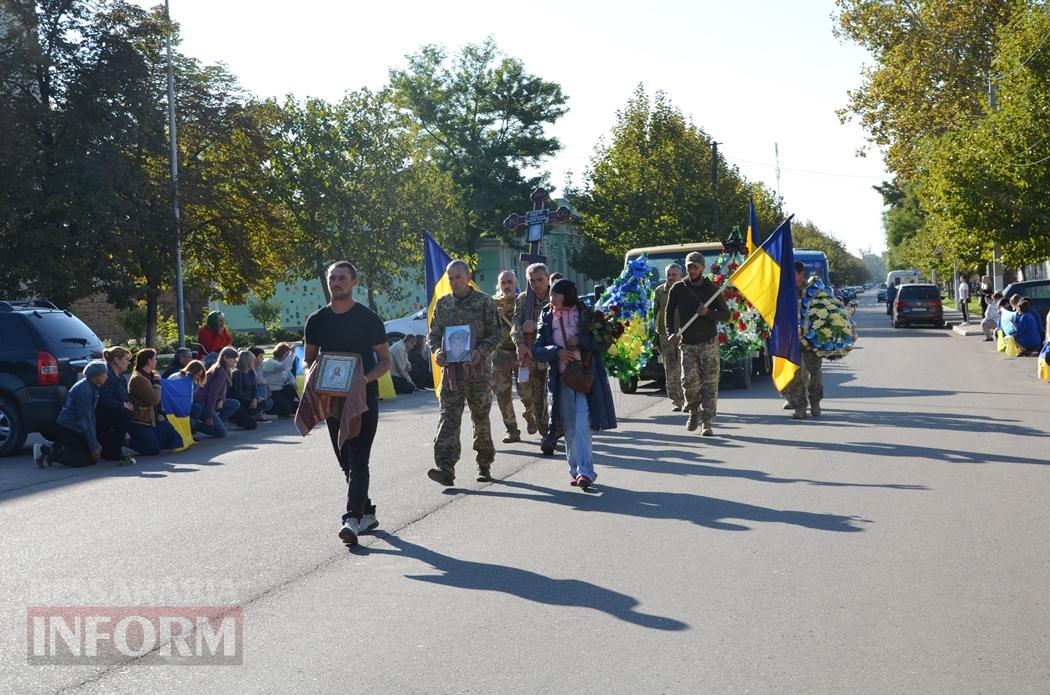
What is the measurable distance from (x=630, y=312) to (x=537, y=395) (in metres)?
3.92

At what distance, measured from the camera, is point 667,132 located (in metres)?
66.4

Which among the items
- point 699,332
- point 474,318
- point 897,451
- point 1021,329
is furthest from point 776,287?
point 1021,329

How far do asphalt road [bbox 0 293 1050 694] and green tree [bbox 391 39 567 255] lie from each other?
64.6 meters

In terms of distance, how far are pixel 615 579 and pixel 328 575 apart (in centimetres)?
167

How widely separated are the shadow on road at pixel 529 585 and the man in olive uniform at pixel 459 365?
2338 millimetres

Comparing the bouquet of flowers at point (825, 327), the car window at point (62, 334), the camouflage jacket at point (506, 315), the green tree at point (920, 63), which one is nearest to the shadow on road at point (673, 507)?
the camouflage jacket at point (506, 315)

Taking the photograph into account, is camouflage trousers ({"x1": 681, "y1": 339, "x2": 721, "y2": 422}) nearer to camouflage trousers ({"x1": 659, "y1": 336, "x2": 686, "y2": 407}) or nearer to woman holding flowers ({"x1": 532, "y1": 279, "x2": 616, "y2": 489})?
camouflage trousers ({"x1": 659, "y1": 336, "x2": 686, "y2": 407})

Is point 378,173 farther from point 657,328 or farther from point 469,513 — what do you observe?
point 469,513

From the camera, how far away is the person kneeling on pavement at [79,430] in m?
13.3

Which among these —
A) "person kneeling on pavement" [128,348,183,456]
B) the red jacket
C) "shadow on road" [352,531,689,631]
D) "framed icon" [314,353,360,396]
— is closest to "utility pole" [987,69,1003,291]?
the red jacket

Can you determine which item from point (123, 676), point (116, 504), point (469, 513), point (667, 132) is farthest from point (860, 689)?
point (667, 132)

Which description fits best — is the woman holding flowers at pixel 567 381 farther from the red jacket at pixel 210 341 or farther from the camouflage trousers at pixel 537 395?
the red jacket at pixel 210 341

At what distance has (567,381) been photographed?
32.7ft

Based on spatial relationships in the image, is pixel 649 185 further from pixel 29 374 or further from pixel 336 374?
pixel 336 374
